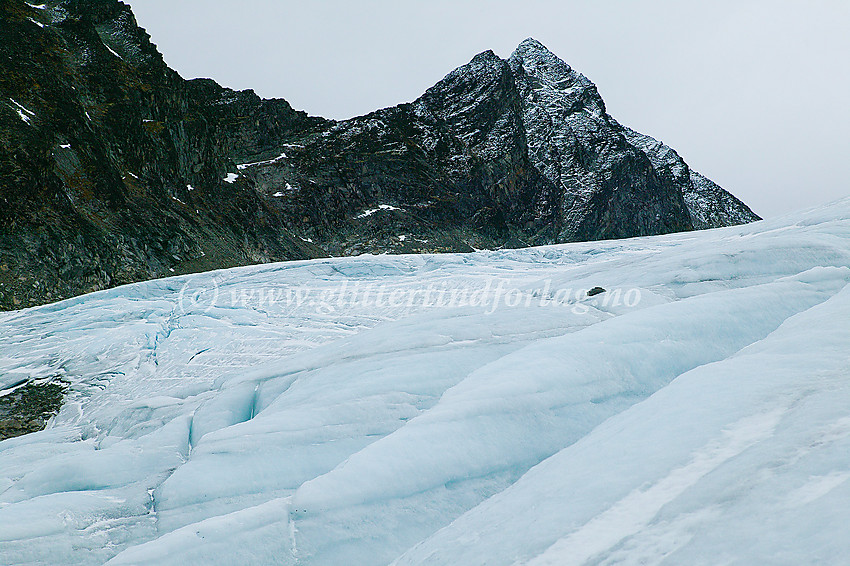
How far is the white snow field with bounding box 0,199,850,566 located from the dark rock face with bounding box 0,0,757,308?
27.3m

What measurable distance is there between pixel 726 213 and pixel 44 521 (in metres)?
136

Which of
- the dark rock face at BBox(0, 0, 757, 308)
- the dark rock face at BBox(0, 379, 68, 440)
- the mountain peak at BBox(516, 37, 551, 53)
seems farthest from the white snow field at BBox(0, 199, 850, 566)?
the mountain peak at BBox(516, 37, 551, 53)

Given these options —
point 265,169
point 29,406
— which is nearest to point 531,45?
point 265,169

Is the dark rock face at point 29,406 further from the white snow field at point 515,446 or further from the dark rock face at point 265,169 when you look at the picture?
the dark rock face at point 265,169

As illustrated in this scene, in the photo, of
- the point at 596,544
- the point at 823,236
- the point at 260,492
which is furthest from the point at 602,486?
the point at 823,236

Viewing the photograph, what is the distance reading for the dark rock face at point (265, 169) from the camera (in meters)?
30.2

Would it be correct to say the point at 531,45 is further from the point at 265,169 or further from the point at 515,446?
the point at 515,446

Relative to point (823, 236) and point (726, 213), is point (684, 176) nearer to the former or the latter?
point (726, 213)

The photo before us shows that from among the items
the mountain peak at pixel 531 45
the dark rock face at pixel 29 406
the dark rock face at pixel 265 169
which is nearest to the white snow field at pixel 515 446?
the dark rock face at pixel 29 406

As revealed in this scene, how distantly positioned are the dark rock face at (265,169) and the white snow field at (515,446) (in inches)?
1074

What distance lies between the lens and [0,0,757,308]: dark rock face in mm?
30250

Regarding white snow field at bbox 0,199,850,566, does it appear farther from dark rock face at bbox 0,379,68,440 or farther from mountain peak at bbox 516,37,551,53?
mountain peak at bbox 516,37,551,53

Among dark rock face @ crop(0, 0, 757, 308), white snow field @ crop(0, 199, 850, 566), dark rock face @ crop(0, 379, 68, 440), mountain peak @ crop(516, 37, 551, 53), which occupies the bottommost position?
dark rock face @ crop(0, 379, 68, 440)

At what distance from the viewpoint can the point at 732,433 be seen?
2.04 meters
